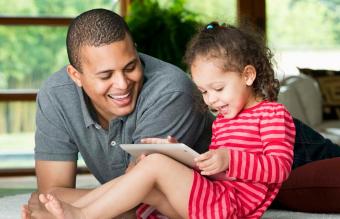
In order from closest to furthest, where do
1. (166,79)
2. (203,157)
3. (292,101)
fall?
1. (203,157)
2. (166,79)
3. (292,101)

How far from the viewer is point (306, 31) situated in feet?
20.4

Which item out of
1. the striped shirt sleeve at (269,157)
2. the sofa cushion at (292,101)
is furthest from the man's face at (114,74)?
the sofa cushion at (292,101)

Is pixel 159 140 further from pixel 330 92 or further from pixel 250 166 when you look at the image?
pixel 330 92

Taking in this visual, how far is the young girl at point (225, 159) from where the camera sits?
2398 mm

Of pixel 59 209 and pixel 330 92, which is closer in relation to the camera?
pixel 59 209

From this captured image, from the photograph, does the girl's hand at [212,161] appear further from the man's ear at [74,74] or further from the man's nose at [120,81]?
the man's ear at [74,74]

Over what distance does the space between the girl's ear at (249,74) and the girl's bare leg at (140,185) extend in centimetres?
31

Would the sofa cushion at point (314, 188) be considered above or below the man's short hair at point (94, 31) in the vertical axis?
below

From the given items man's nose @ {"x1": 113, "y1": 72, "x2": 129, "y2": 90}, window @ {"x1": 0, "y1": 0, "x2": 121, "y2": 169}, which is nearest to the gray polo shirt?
man's nose @ {"x1": 113, "y1": 72, "x2": 129, "y2": 90}

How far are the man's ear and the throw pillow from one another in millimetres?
2827

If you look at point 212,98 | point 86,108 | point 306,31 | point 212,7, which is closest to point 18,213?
point 86,108

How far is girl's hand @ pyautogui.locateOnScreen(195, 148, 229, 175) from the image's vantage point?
234 cm

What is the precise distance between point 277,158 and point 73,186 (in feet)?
2.75

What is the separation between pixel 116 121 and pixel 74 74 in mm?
205
